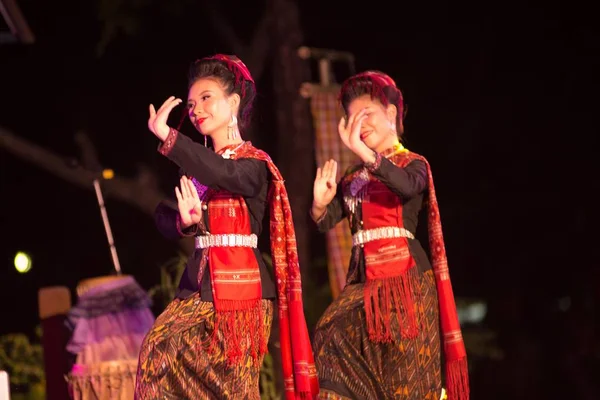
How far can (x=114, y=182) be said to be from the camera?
27.2 feet

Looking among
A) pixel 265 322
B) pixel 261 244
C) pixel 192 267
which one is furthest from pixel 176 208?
pixel 261 244

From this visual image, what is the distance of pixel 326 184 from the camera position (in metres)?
4.60

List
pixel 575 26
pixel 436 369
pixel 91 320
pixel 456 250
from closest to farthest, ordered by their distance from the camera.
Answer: pixel 436 369, pixel 91 320, pixel 575 26, pixel 456 250

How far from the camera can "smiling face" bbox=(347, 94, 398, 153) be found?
4730 mm

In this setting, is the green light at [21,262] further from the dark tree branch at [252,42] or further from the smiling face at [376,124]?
the dark tree branch at [252,42]

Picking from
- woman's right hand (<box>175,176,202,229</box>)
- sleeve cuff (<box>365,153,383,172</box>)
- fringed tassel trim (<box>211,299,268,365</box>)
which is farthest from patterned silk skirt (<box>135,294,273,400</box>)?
sleeve cuff (<box>365,153,383,172</box>)

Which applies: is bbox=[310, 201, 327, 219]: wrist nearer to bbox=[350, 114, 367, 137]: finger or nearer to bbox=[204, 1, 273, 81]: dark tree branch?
bbox=[350, 114, 367, 137]: finger

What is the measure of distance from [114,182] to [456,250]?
4.07 meters

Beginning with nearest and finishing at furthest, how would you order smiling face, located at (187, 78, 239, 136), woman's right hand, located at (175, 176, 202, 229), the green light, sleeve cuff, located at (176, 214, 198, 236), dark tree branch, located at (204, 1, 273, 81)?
1. woman's right hand, located at (175, 176, 202, 229)
2. sleeve cuff, located at (176, 214, 198, 236)
3. smiling face, located at (187, 78, 239, 136)
4. the green light
5. dark tree branch, located at (204, 1, 273, 81)

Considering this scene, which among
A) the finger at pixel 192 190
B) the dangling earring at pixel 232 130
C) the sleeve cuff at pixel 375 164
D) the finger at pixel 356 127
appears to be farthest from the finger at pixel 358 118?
the finger at pixel 192 190

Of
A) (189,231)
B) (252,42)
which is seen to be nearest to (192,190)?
(189,231)

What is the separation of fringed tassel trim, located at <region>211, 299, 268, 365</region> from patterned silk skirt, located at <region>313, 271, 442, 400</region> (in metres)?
0.54

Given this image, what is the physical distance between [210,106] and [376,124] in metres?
0.87

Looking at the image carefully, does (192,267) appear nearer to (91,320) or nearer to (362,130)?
(362,130)
